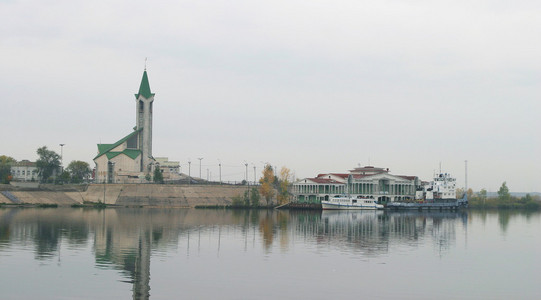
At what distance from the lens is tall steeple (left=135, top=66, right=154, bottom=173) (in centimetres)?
18850

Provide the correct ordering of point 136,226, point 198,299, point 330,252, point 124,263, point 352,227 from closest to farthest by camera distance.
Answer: point 198,299, point 124,263, point 330,252, point 136,226, point 352,227

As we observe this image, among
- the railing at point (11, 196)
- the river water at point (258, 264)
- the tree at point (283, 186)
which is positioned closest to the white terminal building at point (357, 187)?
the tree at point (283, 186)

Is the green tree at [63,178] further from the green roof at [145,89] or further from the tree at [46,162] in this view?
the green roof at [145,89]

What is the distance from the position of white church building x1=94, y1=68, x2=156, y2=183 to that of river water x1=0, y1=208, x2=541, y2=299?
101 meters

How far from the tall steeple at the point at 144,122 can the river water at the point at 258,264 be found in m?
107

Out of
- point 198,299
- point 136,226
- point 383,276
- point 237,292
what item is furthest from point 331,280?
point 136,226

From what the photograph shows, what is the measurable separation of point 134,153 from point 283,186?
50022 mm

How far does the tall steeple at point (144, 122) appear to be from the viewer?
7421 inches

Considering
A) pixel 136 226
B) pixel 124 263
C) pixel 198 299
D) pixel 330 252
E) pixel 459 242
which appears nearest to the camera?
pixel 198 299

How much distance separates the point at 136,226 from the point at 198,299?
169ft

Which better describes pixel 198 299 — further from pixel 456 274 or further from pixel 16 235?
pixel 16 235

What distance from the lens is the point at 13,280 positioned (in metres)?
41.6

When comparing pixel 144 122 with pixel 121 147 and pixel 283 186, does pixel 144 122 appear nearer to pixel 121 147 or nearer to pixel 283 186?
pixel 121 147

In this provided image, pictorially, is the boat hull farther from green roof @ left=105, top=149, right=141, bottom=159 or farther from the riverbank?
green roof @ left=105, top=149, right=141, bottom=159
